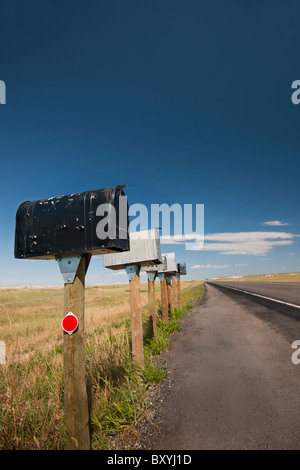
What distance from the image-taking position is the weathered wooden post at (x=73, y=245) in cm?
209

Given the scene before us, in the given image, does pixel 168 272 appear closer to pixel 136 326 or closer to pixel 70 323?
pixel 136 326

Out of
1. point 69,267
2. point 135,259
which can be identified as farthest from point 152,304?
point 69,267

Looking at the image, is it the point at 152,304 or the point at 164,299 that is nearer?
the point at 152,304

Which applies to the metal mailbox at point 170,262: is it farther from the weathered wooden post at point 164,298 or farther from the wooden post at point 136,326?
the wooden post at point 136,326

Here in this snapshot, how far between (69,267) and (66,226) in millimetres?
391

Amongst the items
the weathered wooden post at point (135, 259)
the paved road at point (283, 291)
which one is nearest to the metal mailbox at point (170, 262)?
the weathered wooden post at point (135, 259)

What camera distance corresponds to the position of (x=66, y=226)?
2193 mm

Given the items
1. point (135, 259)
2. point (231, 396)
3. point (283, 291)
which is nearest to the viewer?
point (231, 396)

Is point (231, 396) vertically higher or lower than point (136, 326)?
lower

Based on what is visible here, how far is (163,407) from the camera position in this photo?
3.10 meters

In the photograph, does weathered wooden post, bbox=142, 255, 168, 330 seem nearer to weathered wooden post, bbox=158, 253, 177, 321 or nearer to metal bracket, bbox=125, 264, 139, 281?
weathered wooden post, bbox=158, 253, 177, 321

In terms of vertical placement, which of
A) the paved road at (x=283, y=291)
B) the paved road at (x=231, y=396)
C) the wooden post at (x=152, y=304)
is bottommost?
the paved road at (x=283, y=291)
